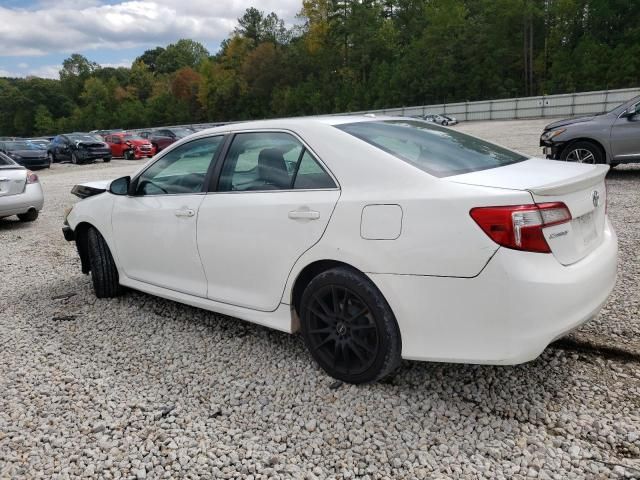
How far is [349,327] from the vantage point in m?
2.95

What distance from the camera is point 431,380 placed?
3.12 m

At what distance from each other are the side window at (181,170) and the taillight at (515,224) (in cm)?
202

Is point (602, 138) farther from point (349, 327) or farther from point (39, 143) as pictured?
point (39, 143)

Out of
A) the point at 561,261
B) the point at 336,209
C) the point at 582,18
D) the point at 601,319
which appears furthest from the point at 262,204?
the point at 582,18

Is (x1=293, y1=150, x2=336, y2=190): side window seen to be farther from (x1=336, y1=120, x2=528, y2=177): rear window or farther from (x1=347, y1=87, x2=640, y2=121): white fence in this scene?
(x1=347, y1=87, x2=640, y2=121): white fence

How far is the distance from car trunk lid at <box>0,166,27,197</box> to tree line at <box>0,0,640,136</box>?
2408 inches

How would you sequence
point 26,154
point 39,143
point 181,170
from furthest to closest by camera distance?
point 39,143, point 26,154, point 181,170

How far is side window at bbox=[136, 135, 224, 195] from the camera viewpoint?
12.5 feet

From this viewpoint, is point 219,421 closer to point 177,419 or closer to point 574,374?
point 177,419

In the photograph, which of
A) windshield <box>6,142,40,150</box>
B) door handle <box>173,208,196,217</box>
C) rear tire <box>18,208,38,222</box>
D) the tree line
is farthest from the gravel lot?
the tree line

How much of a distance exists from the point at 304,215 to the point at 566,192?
1.35 m

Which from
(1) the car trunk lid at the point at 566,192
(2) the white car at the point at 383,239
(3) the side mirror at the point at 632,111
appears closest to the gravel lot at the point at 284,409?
(2) the white car at the point at 383,239

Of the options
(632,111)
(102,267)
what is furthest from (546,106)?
(102,267)

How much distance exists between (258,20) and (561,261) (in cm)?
10364
